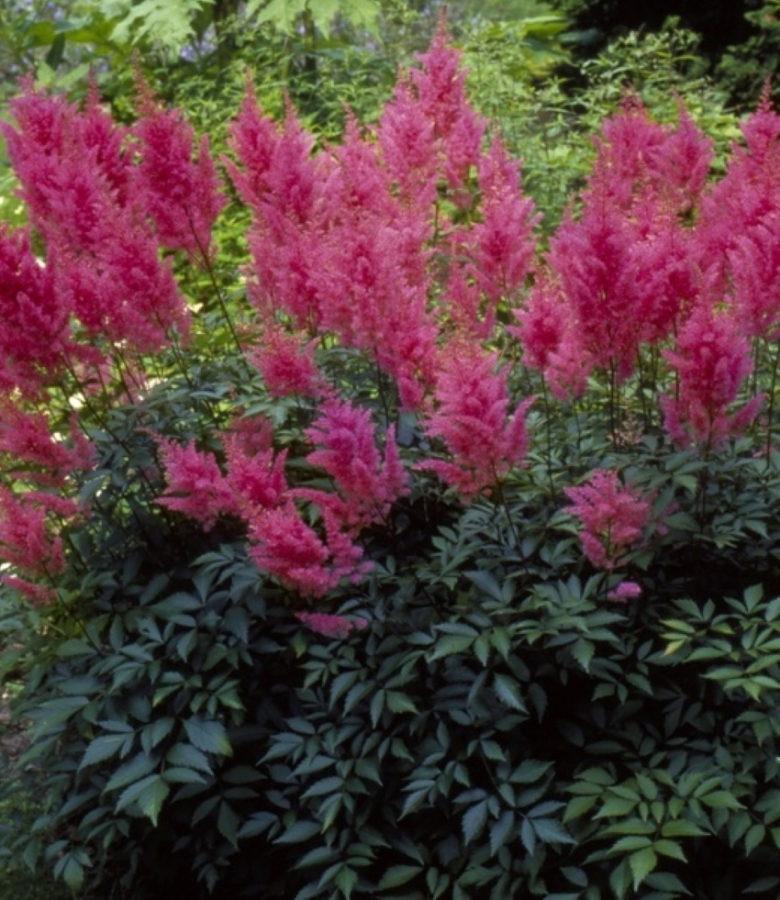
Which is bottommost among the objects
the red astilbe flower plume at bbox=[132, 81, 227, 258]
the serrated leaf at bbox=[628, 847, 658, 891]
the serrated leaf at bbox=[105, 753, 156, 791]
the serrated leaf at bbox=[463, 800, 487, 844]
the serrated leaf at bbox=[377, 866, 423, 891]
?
the serrated leaf at bbox=[377, 866, 423, 891]

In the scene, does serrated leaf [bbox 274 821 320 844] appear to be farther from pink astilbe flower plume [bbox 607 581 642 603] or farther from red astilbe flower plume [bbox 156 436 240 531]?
pink astilbe flower plume [bbox 607 581 642 603]

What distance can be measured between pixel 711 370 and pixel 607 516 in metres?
0.46

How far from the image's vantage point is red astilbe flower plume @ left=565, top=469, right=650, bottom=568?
9.27 ft

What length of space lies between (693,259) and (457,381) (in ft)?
2.64

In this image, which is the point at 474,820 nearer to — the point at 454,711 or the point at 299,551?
the point at 454,711

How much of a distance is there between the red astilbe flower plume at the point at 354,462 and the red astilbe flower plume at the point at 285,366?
0.34 metres

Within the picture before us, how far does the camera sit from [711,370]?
2848 mm

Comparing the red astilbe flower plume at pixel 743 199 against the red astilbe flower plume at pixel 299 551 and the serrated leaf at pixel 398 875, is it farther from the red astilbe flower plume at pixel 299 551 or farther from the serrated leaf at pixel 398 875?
the serrated leaf at pixel 398 875

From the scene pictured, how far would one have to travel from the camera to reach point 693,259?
3066 millimetres

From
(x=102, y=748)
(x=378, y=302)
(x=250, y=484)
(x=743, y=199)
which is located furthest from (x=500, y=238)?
(x=102, y=748)

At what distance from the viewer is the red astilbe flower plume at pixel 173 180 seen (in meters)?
3.52

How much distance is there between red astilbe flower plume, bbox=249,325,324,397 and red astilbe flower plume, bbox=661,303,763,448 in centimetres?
103

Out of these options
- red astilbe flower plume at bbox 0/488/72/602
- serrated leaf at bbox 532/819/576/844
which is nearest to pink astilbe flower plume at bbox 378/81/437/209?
red astilbe flower plume at bbox 0/488/72/602

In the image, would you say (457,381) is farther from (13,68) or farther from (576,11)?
(13,68)
